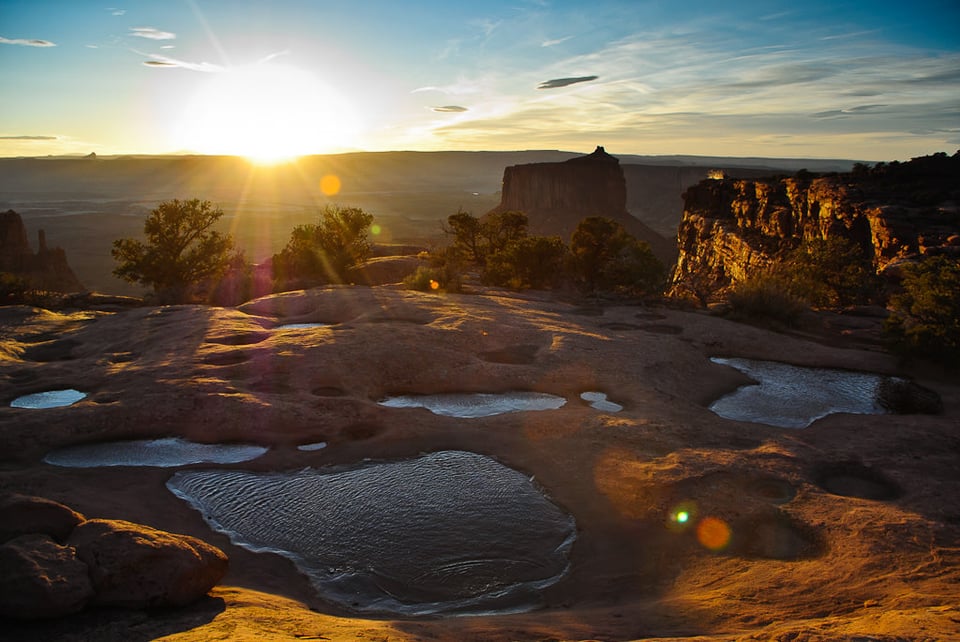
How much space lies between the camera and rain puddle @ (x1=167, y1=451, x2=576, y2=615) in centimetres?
645

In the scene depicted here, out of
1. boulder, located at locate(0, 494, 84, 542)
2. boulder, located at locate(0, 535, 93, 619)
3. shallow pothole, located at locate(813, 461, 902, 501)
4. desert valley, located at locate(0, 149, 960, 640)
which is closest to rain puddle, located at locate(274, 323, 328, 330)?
desert valley, located at locate(0, 149, 960, 640)

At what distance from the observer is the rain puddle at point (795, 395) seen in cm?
1195

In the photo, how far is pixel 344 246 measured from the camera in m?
34.5

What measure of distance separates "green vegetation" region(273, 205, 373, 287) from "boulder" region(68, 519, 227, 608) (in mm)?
26318

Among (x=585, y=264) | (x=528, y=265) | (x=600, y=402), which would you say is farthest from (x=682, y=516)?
(x=585, y=264)

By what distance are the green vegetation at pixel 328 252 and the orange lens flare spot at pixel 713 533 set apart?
26049 millimetres

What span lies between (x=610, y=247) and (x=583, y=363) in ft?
62.8

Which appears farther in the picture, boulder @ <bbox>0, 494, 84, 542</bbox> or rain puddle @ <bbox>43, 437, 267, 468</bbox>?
rain puddle @ <bbox>43, 437, 267, 468</bbox>

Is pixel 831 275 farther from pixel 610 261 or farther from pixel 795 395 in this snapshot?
pixel 795 395

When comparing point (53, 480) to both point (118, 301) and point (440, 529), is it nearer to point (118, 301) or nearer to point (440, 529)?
point (440, 529)

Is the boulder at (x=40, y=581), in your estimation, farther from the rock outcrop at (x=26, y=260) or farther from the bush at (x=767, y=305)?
the rock outcrop at (x=26, y=260)

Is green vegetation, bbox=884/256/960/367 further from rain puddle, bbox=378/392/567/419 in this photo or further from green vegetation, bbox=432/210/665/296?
green vegetation, bbox=432/210/665/296

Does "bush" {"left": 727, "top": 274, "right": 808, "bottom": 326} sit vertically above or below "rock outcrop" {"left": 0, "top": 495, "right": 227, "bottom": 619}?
above

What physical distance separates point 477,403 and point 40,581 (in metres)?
8.11
